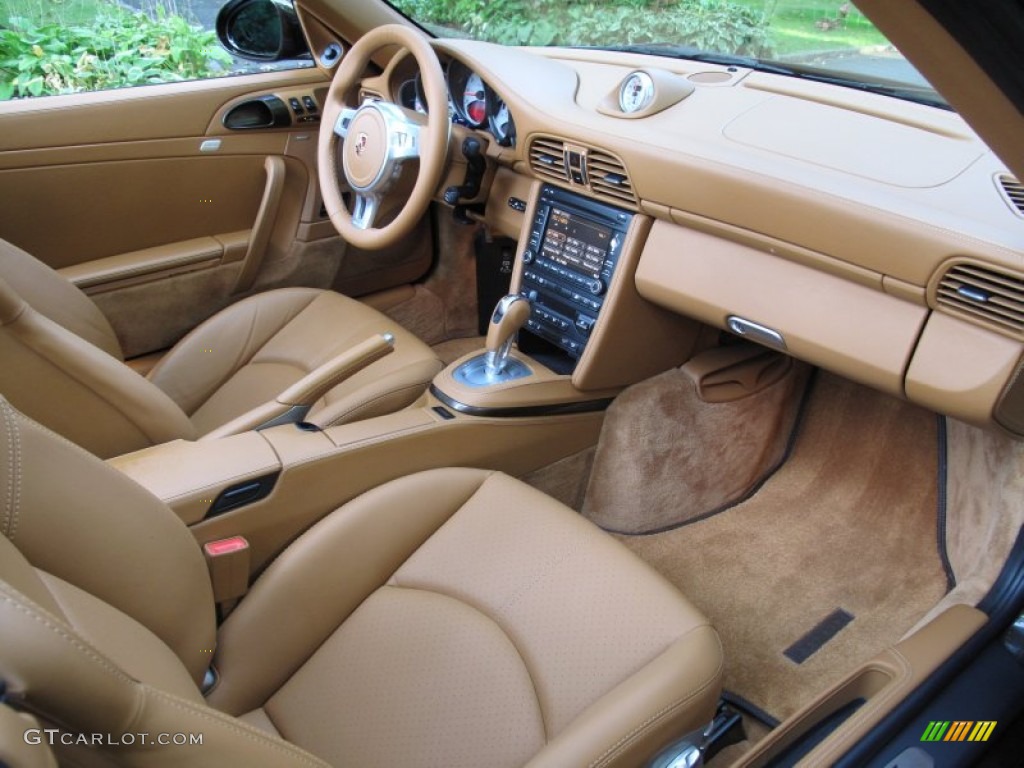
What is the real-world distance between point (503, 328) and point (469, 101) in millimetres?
706

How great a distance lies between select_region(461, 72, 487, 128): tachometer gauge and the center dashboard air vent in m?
0.27

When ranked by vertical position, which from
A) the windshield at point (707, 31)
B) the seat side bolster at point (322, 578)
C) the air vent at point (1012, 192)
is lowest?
the seat side bolster at point (322, 578)

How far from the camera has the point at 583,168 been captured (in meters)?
1.83

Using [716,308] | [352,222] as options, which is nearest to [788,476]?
[716,308]

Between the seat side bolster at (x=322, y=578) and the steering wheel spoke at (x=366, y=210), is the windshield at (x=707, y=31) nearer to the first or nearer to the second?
the steering wheel spoke at (x=366, y=210)

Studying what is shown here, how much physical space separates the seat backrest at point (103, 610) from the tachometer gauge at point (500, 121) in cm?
131

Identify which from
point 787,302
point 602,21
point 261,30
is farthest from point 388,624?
point 261,30

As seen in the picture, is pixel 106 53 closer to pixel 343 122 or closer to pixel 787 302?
pixel 343 122

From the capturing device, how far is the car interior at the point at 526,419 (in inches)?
39.8

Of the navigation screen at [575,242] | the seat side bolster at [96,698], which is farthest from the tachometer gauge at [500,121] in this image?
the seat side bolster at [96,698]

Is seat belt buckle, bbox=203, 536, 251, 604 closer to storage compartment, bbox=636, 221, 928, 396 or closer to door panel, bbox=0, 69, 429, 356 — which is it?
storage compartment, bbox=636, 221, 928, 396

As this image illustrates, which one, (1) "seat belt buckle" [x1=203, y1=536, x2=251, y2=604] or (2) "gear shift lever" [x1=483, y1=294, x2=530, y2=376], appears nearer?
(1) "seat belt buckle" [x1=203, y1=536, x2=251, y2=604]

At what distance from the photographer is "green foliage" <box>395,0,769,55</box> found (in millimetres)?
1978

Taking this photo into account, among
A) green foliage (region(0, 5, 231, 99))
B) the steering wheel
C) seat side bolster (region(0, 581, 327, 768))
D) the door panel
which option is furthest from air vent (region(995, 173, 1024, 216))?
green foliage (region(0, 5, 231, 99))
